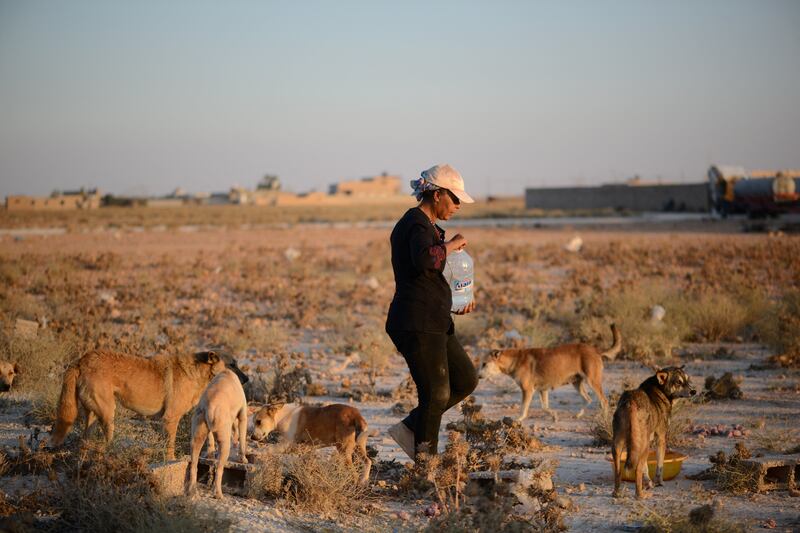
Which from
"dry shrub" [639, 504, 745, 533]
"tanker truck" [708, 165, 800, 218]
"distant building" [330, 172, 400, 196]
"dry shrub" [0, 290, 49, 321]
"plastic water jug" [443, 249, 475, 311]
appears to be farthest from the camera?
"distant building" [330, 172, 400, 196]

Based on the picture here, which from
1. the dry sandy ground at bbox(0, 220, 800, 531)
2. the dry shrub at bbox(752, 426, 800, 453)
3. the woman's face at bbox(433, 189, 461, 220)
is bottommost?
the dry sandy ground at bbox(0, 220, 800, 531)

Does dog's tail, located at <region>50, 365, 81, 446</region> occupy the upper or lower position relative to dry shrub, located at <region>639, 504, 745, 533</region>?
upper

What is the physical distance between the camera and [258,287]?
2217 centimetres

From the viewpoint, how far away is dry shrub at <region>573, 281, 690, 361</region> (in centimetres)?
1370

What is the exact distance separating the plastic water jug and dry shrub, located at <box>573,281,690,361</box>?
291 inches

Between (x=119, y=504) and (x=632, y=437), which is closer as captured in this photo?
(x=119, y=504)

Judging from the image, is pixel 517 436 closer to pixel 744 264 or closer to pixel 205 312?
pixel 205 312

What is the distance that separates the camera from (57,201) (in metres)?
96.5

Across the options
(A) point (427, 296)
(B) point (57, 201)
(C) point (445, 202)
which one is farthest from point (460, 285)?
(B) point (57, 201)

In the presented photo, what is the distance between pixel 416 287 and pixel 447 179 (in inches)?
33.2

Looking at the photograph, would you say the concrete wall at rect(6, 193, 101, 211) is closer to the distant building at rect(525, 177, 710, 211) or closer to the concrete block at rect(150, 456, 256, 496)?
the distant building at rect(525, 177, 710, 211)

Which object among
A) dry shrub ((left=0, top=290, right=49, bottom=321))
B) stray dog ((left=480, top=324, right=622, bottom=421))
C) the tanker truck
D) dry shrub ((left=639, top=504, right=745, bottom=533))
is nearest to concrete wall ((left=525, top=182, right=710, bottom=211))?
the tanker truck

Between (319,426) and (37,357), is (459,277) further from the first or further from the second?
(37,357)

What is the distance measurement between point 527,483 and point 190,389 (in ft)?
10.4
